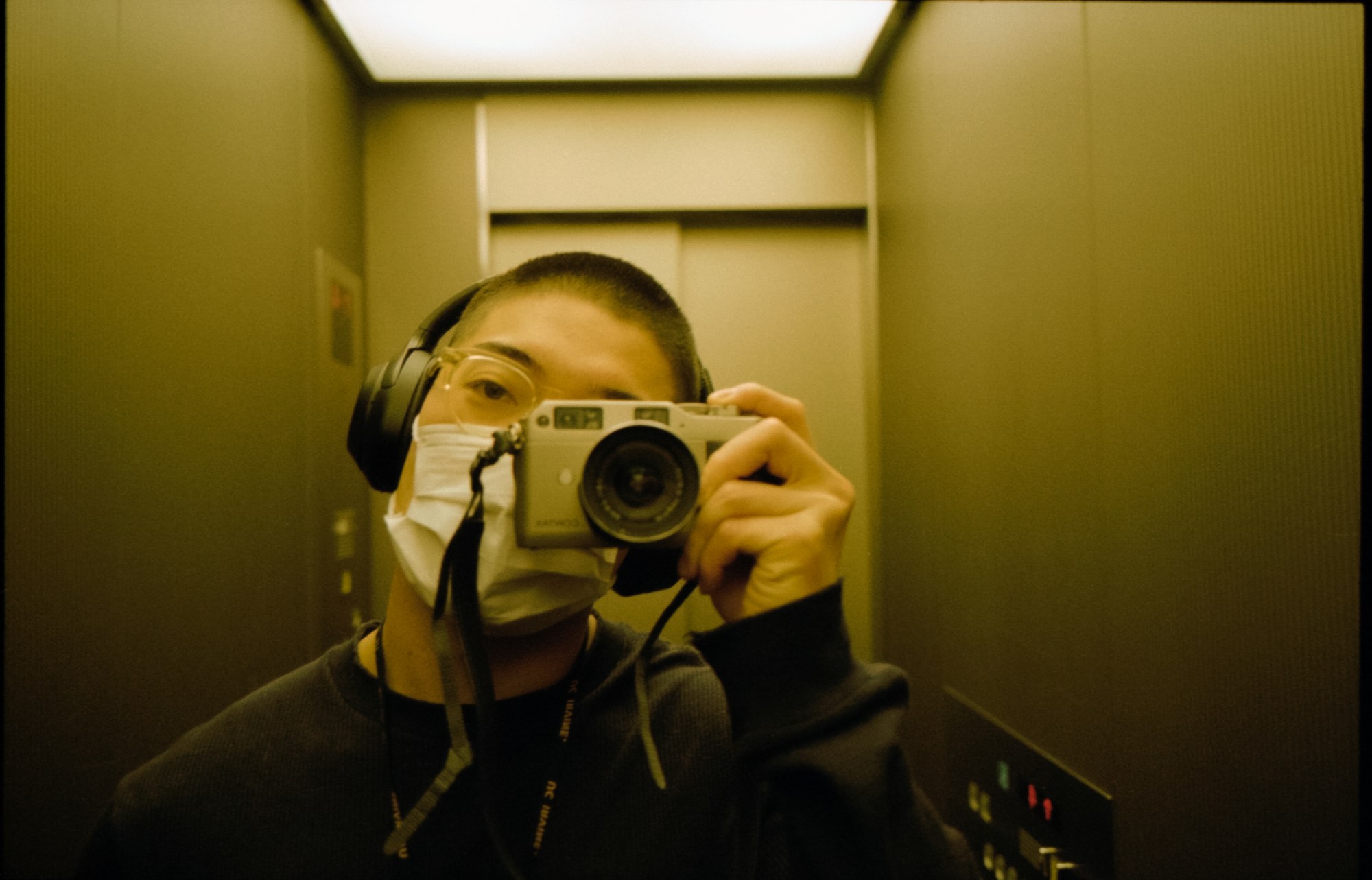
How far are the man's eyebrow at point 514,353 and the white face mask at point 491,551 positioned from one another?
10 centimetres

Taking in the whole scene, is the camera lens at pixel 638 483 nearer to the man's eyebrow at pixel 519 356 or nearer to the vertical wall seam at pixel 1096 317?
the man's eyebrow at pixel 519 356

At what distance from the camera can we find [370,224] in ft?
5.56

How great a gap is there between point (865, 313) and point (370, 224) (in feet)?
4.41

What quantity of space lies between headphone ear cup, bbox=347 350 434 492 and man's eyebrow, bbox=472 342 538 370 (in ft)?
0.31

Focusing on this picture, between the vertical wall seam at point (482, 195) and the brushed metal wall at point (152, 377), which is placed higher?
the vertical wall seam at point (482, 195)

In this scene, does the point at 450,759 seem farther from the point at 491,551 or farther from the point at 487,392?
the point at 487,392

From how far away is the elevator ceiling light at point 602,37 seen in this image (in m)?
1.67

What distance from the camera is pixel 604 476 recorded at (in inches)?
26.1

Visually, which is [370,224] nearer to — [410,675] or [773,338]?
[773,338]

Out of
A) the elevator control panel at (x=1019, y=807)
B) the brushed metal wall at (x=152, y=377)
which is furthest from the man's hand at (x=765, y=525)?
the brushed metal wall at (x=152, y=377)

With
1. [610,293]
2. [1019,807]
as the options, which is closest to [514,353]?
[610,293]

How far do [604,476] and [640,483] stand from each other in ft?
0.12

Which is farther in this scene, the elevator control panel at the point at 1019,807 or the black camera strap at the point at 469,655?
the elevator control panel at the point at 1019,807

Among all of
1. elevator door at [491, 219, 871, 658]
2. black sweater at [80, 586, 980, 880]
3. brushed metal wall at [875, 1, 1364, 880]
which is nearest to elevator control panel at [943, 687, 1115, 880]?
brushed metal wall at [875, 1, 1364, 880]
